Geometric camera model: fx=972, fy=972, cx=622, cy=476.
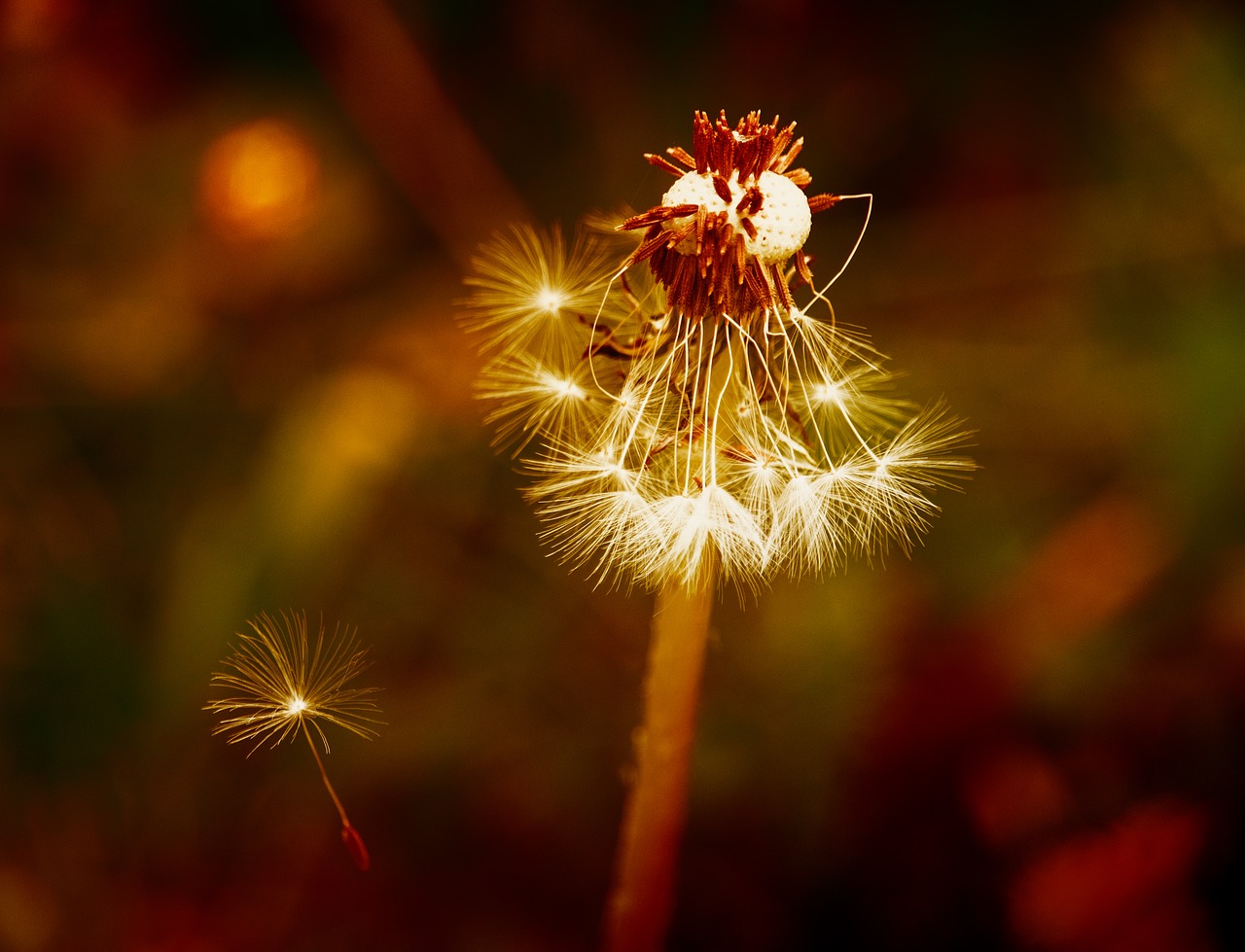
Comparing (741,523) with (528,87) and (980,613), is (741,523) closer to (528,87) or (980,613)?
(980,613)

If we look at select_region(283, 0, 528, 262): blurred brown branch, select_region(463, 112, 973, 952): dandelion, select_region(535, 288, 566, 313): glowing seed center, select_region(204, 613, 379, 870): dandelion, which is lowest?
select_region(204, 613, 379, 870): dandelion

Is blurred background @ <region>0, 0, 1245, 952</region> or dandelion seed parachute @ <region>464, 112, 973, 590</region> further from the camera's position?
blurred background @ <region>0, 0, 1245, 952</region>

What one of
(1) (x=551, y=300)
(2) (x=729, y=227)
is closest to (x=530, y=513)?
(1) (x=551, y=300)

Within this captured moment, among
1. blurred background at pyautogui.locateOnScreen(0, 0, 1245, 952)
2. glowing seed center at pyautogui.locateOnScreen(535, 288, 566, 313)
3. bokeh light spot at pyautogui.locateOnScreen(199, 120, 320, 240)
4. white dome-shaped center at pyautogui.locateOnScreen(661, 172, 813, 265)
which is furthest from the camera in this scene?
bokeh light spot at pyautogui.locateOnScreen(199, 120, 320, 240)

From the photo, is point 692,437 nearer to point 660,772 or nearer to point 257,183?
point 660,772

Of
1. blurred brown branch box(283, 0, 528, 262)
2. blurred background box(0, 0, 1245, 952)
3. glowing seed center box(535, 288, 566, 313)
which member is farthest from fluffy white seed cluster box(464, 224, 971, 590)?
blurred brown branch box(283, 0, 528, 262)

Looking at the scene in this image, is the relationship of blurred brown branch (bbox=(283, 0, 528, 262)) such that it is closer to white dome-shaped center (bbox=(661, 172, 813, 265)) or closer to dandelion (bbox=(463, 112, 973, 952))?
dandelion (bbox=(463, 112, 973, 952))

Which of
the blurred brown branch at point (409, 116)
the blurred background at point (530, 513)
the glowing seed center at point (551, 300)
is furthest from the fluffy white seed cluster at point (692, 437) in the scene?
the blurred brown branch at point (409, 116)

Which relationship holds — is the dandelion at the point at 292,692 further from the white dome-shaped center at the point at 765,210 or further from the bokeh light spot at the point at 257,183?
the bokeh light spot at the point at 257,183
